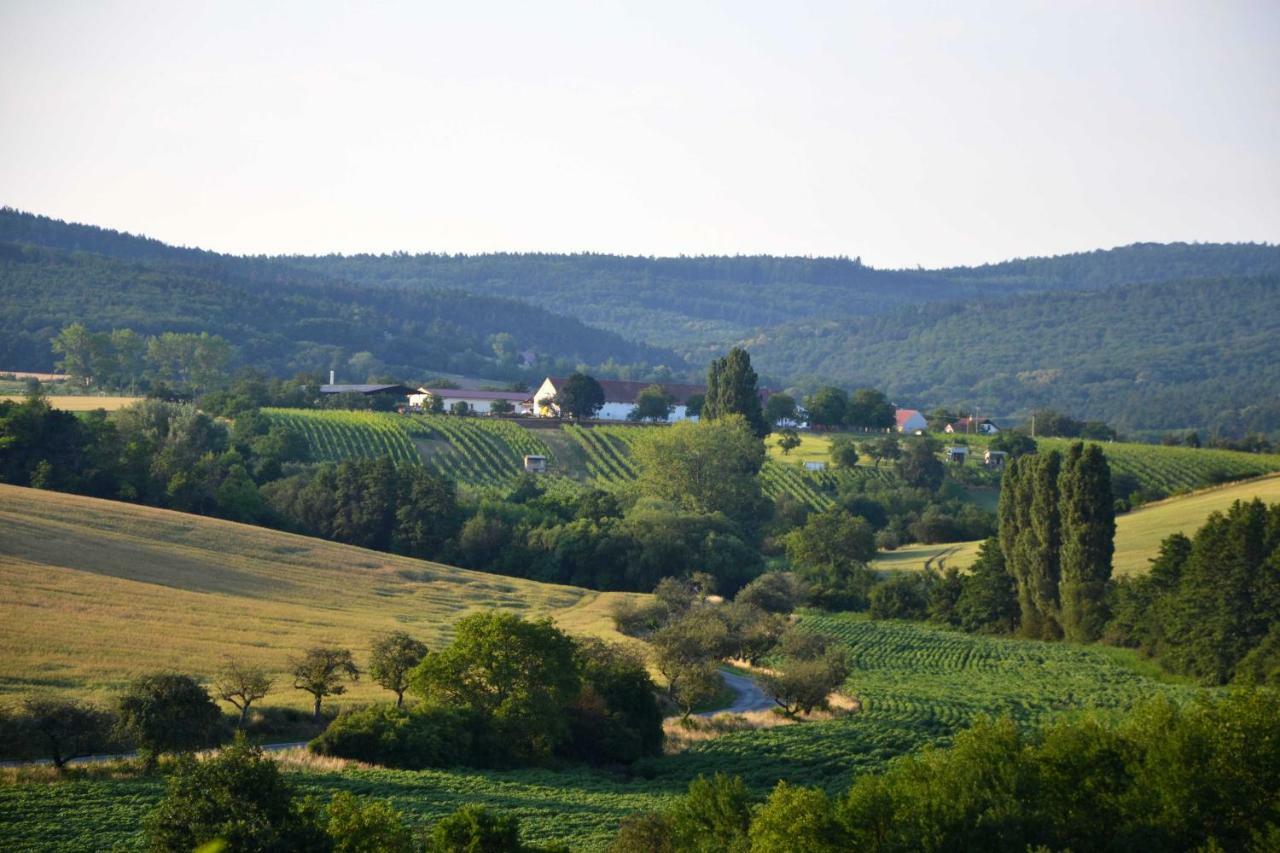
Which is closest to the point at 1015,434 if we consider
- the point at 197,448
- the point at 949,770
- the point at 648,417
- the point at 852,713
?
the point at 648,417

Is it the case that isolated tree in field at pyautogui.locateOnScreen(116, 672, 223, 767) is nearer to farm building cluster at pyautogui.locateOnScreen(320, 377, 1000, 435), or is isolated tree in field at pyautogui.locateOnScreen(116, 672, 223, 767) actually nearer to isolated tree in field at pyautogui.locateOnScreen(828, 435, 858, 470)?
isolated tree in field at pyautogui.locateOnScreen(828, 435, 858, 470)

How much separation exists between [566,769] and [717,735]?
573cm

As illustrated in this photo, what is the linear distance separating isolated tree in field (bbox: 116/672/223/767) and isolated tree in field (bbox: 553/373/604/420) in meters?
91.2

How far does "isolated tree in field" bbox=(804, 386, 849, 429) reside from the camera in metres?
129

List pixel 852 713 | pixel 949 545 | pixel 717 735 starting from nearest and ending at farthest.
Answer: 1. pixel 717 735
2. pixel 852 713
3. pixel 949 545

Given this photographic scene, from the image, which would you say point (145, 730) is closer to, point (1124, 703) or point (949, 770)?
point (949, 770)

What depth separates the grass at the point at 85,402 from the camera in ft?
324

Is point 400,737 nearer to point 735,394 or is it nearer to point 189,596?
point 189,596

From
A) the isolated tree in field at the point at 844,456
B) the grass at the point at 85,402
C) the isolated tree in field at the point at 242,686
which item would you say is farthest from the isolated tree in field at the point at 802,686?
the grass at the point at 85,402

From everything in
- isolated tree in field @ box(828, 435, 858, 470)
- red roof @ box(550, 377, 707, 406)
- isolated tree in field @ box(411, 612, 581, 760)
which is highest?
red roof @ box(550, 377, 707, 406)

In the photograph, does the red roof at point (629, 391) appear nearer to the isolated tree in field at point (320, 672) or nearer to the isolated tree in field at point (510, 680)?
the isolated tree in field at point (510, 680)

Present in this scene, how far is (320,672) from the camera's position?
34.8 m

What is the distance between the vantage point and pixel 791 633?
51312mm

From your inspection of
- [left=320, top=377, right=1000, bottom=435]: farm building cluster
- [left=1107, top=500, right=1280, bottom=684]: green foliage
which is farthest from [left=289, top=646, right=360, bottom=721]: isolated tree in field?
[left=320, top=377, right=1000, bottom=435]: farm building cluster
